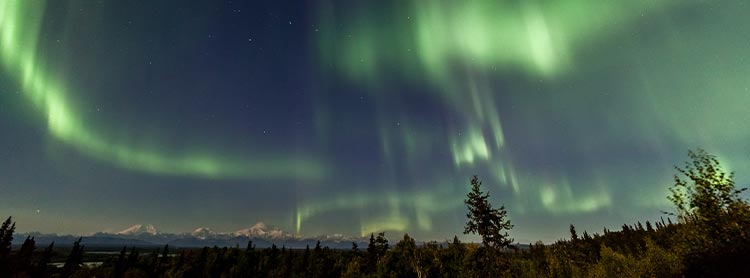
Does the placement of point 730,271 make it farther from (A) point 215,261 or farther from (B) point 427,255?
(A) point 215,261

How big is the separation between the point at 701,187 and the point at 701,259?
657 centimetres

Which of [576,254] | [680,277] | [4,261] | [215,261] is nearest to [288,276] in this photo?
[215,261]

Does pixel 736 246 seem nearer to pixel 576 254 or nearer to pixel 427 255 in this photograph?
pixel 427 255

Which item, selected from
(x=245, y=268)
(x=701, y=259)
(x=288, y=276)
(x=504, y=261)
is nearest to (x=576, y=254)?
(x=504, y=261)

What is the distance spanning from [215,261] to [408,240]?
130 m

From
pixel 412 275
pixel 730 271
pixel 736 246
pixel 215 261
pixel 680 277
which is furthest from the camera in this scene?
pixel 215 261

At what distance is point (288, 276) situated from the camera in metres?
150

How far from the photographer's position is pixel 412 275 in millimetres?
71062

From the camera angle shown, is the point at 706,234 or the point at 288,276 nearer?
the point at 706,234

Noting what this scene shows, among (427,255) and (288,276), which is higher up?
(427,255)

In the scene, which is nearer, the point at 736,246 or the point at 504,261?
the point at 736,246

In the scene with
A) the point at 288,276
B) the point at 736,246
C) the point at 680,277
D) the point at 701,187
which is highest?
the point at 701,187

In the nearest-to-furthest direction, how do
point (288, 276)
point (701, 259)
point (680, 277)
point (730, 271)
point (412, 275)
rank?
point (730, 271), point (701, 259), point (680, 277), point (412, 275), point (288, 276)

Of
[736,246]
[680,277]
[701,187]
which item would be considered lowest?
[680,277]
